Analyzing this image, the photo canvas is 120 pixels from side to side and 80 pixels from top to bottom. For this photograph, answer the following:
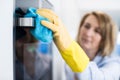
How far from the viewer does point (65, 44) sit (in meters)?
1.03

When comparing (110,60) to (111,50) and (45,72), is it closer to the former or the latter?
(111,50)

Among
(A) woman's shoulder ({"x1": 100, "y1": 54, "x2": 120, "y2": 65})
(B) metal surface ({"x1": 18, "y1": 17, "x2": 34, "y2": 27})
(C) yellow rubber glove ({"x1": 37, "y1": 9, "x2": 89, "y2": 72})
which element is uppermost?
(B) metal surface ({"x1": 18, "y1": 17, "x2": 34, "y2": 27})

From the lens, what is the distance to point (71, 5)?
1.23 m

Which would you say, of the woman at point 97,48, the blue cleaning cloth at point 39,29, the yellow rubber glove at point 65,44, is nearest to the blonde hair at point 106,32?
the woman at point 97,48

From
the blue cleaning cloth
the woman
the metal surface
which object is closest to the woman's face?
the woman

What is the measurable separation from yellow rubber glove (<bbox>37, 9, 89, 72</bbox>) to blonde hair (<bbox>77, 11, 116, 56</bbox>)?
134 mm

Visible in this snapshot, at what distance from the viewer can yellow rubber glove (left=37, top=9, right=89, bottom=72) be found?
0.98 meters

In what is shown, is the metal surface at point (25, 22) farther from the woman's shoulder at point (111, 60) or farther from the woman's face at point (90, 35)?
the woman's shoulder at point (111, 60)

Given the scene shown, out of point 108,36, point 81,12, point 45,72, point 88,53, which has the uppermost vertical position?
point 81,12
